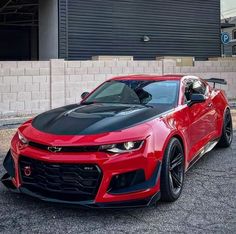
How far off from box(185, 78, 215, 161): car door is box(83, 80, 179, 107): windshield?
0.26 meters

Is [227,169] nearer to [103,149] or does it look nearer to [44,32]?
[103,149]

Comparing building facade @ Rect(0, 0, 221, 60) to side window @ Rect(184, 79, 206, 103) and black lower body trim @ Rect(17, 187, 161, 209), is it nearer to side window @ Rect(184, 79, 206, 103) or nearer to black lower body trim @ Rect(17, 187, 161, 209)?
side window @ Rect(184, 79, 206, 103)

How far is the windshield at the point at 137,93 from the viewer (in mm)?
5305

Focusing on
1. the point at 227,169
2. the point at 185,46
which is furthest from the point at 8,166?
the point at 185,46

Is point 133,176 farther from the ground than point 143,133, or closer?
closer

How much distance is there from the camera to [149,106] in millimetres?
4980

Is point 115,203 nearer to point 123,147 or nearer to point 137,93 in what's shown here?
point 123,147

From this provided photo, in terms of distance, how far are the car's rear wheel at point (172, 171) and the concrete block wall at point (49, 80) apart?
271 inches

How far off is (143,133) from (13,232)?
1.51 metres

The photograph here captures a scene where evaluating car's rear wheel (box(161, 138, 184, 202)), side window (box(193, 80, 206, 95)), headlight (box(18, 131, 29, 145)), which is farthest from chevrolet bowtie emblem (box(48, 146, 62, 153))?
side window (box(193, 80, 206, 95))

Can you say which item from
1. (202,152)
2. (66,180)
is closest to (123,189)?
(66,180)

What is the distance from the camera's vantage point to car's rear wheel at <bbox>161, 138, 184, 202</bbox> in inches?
165

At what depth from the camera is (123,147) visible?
3943 mm

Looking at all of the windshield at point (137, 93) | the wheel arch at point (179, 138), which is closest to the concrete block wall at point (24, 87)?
the windshield at point (137, 93)
